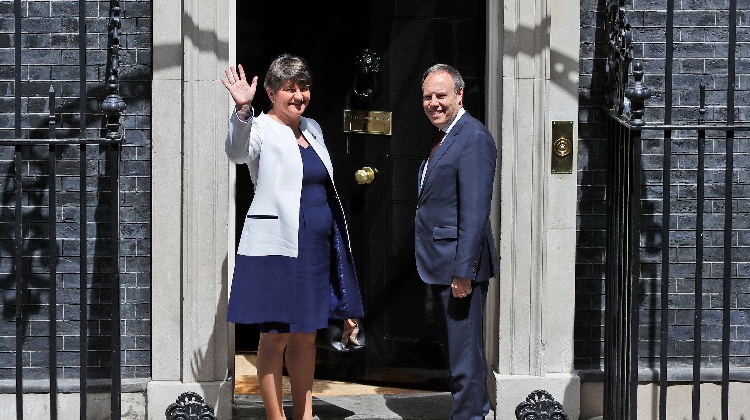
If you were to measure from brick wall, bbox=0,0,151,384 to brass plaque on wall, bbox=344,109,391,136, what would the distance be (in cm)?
125

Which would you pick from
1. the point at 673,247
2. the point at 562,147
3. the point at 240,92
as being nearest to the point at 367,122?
the point at 562,147

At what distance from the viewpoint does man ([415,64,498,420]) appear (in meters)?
6.34

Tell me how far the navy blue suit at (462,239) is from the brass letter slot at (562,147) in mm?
617

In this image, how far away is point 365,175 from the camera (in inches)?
301

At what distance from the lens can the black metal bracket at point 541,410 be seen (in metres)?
6.43

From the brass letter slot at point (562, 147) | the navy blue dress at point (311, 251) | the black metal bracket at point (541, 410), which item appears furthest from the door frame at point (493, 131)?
the navy blue dress at point (311, 251)

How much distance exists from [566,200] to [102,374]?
8.38ft

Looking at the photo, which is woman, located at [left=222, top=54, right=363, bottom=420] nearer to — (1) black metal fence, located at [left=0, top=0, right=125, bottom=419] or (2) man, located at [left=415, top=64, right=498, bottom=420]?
(2) man, located at [left=415, top=64, right=498, bottom=420]

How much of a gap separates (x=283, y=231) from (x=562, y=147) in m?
1.55

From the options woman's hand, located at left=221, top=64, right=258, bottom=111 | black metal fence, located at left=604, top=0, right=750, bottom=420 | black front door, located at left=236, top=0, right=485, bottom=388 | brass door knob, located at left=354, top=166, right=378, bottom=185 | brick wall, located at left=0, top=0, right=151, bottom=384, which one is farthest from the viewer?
brass door knob, located at left=354, top=166, right=378, bottom=185

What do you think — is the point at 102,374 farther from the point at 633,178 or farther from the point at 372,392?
the point at 633,178

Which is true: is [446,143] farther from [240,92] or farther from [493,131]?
[240,92]

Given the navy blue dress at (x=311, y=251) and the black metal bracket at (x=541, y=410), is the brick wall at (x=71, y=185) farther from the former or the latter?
the black metal bracket at (x=541, y=410)

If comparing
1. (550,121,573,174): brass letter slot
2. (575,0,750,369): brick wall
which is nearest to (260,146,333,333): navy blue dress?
(550,121,573,174): brass letter slot
